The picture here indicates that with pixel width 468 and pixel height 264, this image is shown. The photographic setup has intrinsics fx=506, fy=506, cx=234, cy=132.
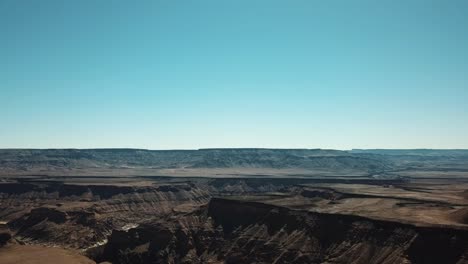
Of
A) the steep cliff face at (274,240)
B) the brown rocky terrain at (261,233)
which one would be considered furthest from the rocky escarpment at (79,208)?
the steep cliff face at (274,240)

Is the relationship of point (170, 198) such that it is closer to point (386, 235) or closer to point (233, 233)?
point (233, 233)

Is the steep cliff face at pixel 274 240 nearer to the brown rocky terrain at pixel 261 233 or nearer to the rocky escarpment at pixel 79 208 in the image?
the brown rocky terrain at pixel 261 233

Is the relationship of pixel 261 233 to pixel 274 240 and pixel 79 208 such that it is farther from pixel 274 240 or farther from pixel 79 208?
pixel 79 208

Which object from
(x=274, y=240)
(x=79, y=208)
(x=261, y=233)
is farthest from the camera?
(x=79, y=208)

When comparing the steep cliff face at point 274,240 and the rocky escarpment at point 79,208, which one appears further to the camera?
the rocky escarpment at point 79,208

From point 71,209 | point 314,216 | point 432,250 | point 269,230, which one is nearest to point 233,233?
point 269,230

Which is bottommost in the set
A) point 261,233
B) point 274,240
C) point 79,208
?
point 274,240

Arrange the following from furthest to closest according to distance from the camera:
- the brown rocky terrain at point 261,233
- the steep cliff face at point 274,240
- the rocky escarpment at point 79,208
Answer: the rocky escarpment at point 79,208 → the brown rocky terrain at point 261,233 → the steep cliff face at point 274,240

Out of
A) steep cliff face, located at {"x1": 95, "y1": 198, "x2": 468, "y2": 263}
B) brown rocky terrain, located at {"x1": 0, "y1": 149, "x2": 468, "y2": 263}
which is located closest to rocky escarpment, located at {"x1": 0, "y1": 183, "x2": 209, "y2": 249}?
brown rocky terrain, located at {"x1": 0, "y1": 149, "x2": 468, "y2": 263}

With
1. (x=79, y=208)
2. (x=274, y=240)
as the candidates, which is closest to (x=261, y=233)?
(x=274, y=240)

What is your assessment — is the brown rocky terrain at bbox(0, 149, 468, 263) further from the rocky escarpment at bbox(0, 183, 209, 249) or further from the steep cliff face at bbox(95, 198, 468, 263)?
the rocky escarpment at bbox(0, 183, 209, 249)
